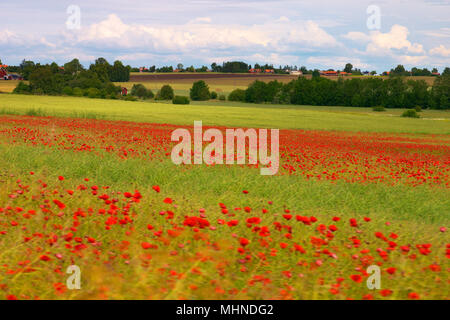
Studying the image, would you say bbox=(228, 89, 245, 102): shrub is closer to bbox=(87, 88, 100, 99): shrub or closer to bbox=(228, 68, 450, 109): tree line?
bbox=(228, 68, 450, 109): tree line

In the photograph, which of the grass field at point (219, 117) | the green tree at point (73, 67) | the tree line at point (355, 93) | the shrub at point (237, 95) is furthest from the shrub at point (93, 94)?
the green tree at point (73, 67)

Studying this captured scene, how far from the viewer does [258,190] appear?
1012 cm

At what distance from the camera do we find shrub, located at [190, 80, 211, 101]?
95500 millimetres

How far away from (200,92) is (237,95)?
758 centimetres

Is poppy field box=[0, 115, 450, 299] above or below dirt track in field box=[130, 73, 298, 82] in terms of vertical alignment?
below

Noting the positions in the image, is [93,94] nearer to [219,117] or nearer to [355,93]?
[219,117]

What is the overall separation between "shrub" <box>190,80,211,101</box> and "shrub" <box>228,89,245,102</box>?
14.9 feet

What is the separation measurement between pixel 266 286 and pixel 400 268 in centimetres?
136

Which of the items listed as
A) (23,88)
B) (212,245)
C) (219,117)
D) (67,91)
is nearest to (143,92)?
(67,91)

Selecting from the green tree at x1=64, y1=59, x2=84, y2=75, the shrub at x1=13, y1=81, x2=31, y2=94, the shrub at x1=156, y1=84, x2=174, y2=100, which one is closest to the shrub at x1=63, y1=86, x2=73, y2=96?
the shrub at x1=13, y1=81, x2=31, y2=94

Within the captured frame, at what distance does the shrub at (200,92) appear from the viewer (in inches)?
3760

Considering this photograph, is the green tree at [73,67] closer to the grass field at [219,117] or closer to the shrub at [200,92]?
the shrub at [200,92]
